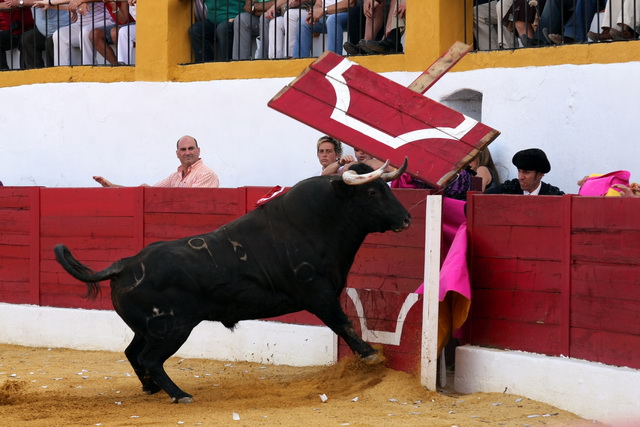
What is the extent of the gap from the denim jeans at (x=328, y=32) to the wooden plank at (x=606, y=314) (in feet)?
13.5

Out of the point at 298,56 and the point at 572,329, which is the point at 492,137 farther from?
the point at 298,56

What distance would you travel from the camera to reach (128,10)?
1107 centimetres

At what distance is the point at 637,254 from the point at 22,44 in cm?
762

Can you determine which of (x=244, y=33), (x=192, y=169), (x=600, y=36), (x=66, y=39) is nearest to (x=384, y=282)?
(x=192, y=169)

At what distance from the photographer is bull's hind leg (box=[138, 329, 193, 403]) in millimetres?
6176

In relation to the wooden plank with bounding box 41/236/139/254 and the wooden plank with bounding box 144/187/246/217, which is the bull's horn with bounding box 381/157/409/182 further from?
the wooden plank with bounding box 41/236/139/254

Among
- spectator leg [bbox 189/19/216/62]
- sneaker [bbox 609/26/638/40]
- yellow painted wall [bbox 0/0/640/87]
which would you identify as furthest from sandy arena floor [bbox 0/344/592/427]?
spectator leg [bbox 189/19/216/62]

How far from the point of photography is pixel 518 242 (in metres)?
6.26

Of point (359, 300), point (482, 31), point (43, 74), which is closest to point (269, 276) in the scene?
point (359, 300)

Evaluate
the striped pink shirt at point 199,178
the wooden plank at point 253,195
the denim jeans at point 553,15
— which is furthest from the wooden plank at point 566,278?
the striped pink shirt at point 199,178

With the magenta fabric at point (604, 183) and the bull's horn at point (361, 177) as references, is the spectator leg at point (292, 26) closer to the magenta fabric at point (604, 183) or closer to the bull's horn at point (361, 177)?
the bull's horn at point (361, 177)

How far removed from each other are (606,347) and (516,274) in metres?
0.76

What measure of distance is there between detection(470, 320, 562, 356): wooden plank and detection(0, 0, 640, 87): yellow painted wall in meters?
2.38

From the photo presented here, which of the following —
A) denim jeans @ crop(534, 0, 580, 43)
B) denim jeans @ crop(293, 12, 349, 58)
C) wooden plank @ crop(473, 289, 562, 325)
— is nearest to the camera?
wooden plank @ crop(473, 289, 562, 325)
